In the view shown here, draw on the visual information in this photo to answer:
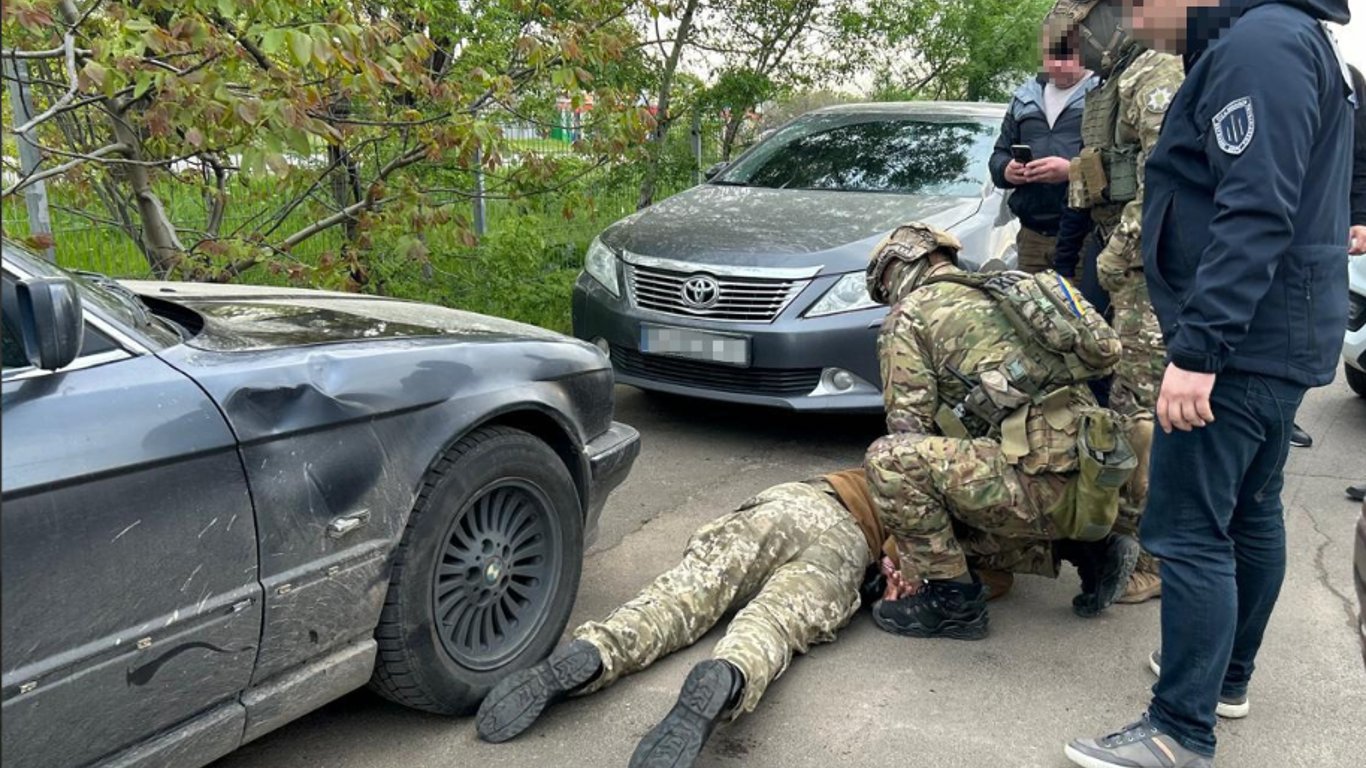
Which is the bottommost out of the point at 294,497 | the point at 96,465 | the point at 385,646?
the point at 385,646

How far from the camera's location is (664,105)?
9211 millimetres

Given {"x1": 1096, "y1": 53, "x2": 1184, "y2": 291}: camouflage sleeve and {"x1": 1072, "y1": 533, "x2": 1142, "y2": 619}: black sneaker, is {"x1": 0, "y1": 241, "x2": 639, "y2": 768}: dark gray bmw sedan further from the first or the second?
{"x1": 1096, "y1": 53, "x2": 1184, "y2": 291}: camouflage sleeve

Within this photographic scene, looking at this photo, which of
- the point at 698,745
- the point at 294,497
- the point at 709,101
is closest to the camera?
the point at 294,497

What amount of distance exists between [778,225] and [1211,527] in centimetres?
324

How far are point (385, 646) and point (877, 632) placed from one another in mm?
1578

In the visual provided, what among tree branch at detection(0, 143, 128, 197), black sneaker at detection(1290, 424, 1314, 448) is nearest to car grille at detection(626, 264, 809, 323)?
tree branch at detection(0, 143, 128, 197)

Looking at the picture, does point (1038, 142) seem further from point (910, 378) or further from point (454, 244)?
point (454, 244)

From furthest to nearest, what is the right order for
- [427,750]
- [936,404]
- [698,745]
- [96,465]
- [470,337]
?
[936,404] → [470,337] → [427,750] → [698,745] → [96,465]

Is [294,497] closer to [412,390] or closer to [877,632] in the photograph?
[412,390]

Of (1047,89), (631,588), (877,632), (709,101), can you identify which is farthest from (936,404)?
(709,101)

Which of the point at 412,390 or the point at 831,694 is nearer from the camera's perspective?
the point at 412,390

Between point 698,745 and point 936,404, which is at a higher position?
point 936,404

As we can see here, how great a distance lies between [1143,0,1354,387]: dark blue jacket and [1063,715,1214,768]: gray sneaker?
889 millimetres

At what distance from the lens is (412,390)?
262 cm
